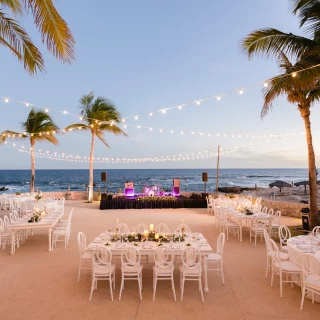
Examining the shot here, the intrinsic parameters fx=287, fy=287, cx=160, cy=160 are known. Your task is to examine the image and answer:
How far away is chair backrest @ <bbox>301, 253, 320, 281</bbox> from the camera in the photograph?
162 inches

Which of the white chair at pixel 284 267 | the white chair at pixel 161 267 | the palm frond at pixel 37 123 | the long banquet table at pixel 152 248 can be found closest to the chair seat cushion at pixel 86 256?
the long banquet table at pixel 152 248

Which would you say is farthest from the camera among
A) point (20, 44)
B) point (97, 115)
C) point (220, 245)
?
point (97, 115)

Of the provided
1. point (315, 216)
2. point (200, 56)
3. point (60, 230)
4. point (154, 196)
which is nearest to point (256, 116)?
point (200, 56)

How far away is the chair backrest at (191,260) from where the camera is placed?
4.47 metres

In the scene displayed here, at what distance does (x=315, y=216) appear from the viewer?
871 centimetres

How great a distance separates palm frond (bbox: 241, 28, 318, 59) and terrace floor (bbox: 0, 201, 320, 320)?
531cm

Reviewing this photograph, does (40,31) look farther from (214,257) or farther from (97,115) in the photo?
(97,115)

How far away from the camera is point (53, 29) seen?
4.19 metres

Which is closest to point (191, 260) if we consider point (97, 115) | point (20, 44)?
point (20, 44)

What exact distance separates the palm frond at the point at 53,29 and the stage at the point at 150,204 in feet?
36.5

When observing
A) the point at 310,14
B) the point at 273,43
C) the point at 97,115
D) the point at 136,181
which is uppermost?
the point at 310,14

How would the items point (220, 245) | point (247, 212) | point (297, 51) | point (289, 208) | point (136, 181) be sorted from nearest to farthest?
point (220, 245) → point (297, 51) → point (247, 212) → point (289, 208) → point (136, 181)

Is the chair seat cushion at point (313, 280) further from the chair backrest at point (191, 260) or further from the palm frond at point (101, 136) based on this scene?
the palm frond at point (101, 136)

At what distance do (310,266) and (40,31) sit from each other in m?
5.27
